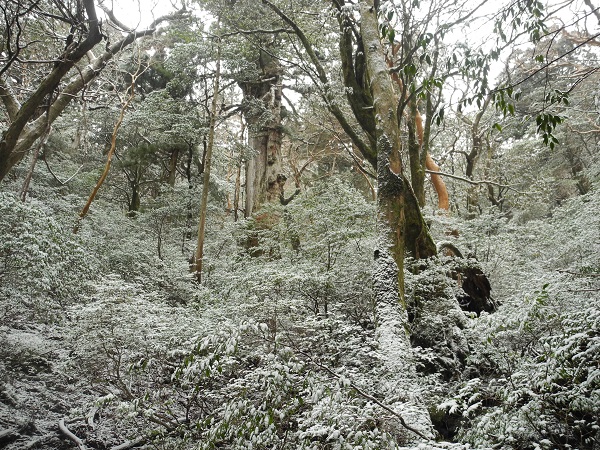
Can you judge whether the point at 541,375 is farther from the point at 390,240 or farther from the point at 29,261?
the point at 29,261

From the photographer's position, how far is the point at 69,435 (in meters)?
4.61

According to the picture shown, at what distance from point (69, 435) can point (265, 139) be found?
33.3 feet

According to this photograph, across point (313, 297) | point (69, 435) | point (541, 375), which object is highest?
point (313, 297)

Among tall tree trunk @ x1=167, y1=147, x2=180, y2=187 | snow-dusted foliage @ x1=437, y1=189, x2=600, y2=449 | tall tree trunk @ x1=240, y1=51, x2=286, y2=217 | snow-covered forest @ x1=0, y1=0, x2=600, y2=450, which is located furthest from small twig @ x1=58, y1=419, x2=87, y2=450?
tall tree trunk @ x1=167, y1=147, x2=180, y2=187

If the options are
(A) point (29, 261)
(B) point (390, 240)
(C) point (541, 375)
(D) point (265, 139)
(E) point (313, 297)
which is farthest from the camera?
(D) point (265, 139)

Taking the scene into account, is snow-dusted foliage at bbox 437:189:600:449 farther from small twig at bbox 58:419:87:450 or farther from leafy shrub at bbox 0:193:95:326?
leafy shrub at bbox 0:193:95:326

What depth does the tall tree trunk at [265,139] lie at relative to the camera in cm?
1252

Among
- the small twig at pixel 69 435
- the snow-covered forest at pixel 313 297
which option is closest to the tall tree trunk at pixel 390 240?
the snow-covered forest at pixel 313 297

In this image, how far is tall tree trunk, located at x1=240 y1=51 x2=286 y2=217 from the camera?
12.5 metres

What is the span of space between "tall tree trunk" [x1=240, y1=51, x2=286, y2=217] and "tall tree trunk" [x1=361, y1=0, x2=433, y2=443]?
678 centimetres

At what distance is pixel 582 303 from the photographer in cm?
375

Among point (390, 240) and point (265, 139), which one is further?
point (265, 139)

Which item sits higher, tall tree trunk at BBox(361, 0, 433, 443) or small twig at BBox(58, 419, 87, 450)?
tall tree trunk at BBox(361, 0, 433, 443)

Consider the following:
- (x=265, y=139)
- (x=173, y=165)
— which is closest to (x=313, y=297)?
(x=265, y=139)
